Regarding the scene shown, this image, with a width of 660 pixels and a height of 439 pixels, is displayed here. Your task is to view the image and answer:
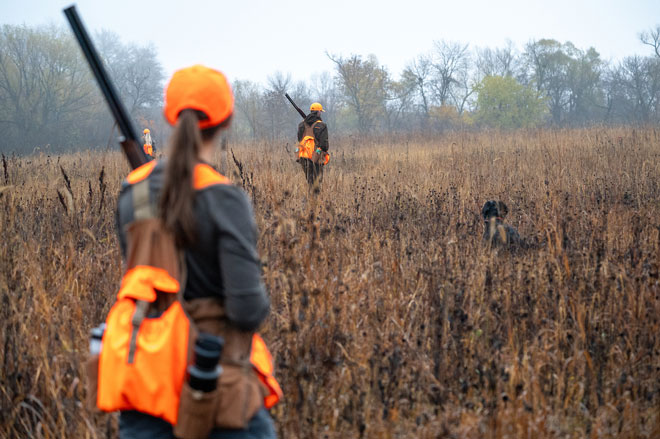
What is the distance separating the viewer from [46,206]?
6.64 m

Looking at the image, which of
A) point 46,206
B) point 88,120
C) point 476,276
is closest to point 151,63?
point 88,120

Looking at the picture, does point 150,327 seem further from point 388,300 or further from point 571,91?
point 571,91

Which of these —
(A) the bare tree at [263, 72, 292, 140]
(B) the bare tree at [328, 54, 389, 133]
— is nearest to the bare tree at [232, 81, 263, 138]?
(A) the bare tree at [263, 72, 292, 140]

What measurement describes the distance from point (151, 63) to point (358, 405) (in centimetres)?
6659

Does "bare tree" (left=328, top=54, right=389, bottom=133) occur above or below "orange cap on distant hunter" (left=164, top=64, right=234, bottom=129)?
above

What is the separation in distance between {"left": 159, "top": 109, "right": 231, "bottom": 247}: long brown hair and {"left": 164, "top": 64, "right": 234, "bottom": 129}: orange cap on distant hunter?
0.07m

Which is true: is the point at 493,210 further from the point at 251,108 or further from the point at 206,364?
the point at 251,108

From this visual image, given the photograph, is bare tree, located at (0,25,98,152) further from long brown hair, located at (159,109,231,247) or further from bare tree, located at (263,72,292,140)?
long brown hair, located at (159,109,231,247)

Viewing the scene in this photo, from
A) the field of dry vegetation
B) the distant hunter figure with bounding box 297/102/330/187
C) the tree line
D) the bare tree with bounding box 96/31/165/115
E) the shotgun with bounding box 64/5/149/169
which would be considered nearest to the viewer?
the shotgun with bounding box 64/5/149/169

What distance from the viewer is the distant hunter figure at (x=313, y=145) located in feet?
28.5

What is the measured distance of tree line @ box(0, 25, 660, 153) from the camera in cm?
3775

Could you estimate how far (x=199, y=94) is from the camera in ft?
4.57

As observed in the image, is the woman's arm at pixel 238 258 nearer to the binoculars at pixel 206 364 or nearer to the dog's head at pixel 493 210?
the binoculars at pixel 206 364

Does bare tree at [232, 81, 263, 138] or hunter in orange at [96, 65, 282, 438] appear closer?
hunter in orange at [96, 65, 282, 438]
